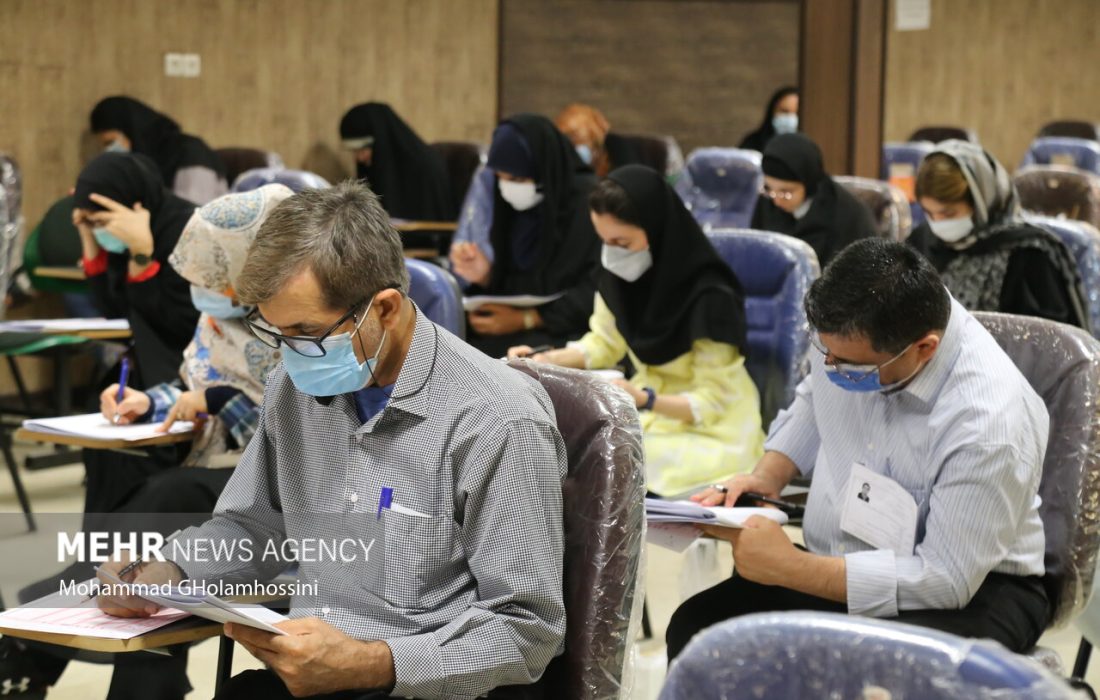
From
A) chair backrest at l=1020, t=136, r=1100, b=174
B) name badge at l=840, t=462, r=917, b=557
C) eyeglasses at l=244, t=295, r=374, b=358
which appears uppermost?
chair backrest at l=1020, t=136, r=1100, b=174

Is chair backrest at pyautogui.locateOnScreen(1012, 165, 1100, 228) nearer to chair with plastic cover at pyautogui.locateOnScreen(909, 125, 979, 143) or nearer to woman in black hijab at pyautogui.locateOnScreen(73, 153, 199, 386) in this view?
woman in black hijab at pyautogui.locateOnScreen(73, 153, 199, 386)

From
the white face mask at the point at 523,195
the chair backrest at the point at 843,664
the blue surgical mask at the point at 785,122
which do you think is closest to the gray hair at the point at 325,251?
the chair backrest at the point at 843,664

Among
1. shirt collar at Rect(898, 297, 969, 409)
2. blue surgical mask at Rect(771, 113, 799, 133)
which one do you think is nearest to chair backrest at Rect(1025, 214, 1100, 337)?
shirt collar at Rect(898, 297, 969, 409)

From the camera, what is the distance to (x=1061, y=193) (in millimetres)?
5402

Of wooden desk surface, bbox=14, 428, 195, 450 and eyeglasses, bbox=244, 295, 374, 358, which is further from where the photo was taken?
wooden desk surface, bbox=14, 428, 195, 450

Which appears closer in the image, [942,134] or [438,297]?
[438,297]

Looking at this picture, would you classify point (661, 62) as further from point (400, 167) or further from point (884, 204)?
point (884, 204)

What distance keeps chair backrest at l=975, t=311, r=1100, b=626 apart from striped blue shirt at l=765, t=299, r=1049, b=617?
0.27 feet

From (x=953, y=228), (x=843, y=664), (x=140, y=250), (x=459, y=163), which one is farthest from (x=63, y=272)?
A: (x=843, y=664)

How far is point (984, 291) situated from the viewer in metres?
3.72

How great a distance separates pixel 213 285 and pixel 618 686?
155 centimetres

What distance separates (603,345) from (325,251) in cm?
189

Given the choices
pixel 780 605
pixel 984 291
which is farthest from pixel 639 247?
pixel 780 605

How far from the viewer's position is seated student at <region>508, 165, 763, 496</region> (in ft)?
10.7
